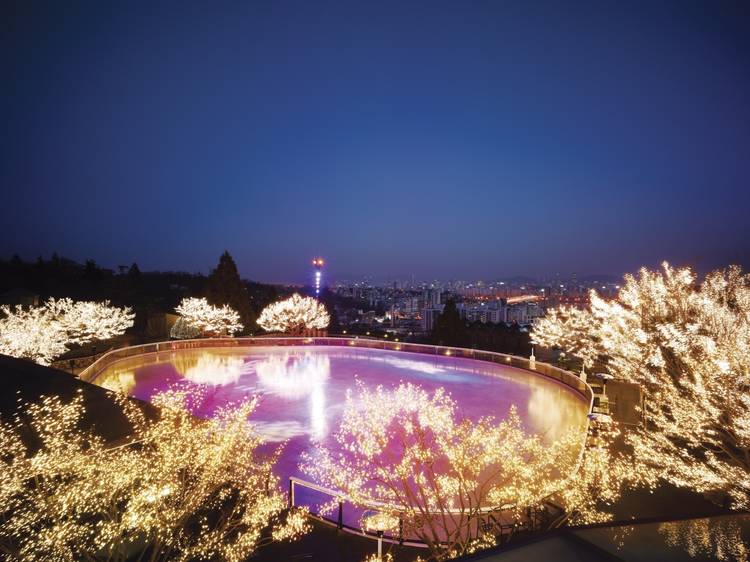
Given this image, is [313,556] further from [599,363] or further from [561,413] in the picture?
[599,363]

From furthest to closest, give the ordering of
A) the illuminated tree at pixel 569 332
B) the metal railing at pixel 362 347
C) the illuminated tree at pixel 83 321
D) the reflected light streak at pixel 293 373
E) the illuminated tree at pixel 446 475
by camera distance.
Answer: the illuminated tree at pixel 83 321, the illuminated tree at pixel 569 332, the reflected light streak at pixel 293 373, the metal railing at pixel 362 347, the illuminated tree at pixel 446 475

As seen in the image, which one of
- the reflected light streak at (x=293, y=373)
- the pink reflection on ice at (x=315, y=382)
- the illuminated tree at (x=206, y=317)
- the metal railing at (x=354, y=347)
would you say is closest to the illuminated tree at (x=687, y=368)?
the metal railing at (x=354, y=347)

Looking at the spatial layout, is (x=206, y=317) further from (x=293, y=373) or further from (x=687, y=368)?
(x=687, y=368)

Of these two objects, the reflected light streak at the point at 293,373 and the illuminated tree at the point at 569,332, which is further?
the illuminated tree at the point at 569,332

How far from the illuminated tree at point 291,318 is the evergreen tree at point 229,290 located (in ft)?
7.24

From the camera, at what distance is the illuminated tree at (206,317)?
3098cm

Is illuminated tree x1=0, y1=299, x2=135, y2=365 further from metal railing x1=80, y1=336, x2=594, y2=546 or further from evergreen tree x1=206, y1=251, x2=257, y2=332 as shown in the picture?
evergreen tree x1=206, y1=251, x2=257, y2=332

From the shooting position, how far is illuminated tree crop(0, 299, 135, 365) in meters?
17.5

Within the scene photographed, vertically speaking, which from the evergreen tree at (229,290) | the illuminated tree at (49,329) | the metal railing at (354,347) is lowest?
the metal railing at (354,347)

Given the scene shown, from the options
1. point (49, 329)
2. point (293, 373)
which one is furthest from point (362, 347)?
point (49, 329)

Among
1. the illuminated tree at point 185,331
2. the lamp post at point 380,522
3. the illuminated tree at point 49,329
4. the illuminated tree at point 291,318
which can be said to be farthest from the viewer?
the illuminated tree at point 291,318

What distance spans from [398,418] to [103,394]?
361 inches

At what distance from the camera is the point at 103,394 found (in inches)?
367

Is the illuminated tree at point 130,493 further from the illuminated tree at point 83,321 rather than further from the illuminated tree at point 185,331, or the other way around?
the illuminated tree at point 185,331
